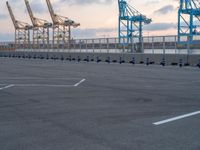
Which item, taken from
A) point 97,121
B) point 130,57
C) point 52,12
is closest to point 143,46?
point 130,57

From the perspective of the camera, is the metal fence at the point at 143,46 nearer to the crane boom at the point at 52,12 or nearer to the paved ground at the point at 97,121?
the paved ground at the point at 97,121

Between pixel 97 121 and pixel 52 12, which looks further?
pixel 52 12

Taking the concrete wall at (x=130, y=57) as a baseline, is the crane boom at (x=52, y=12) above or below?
above

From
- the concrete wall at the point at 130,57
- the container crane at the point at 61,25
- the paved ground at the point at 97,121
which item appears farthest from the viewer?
the container crane at the point at 61,25

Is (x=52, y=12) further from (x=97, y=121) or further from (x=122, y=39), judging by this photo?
(x=97, y=121)

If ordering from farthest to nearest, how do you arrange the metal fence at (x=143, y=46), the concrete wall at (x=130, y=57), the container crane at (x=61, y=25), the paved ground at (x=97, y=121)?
the container crane at (x=61, y=25)
the metal fence at (x=143, y=46)
the concrete wall at (x=130, y=57)
the paved ground at (x=97, y=121)

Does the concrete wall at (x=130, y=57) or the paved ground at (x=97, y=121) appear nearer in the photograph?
the paved ground at (x=97, y=121)

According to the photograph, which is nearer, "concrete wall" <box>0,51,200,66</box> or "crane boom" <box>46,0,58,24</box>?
"concrete wall" <box>0,51,200,66</box>

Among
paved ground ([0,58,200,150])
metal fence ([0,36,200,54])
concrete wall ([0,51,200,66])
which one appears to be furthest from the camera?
metal fence ([0,36,200,54])

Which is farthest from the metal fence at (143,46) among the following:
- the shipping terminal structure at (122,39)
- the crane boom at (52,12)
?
the crane boom at (52,12)

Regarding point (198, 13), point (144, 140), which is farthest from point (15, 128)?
point (198, 13)

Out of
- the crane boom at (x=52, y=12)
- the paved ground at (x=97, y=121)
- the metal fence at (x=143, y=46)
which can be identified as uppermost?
the crane boom at (x=52, y=12)

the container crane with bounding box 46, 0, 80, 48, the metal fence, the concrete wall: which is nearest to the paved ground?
the concrete wall

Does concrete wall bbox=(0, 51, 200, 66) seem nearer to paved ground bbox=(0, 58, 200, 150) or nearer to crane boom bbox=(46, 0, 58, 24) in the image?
paved ground bbox=(0, 58, 200, 150)
